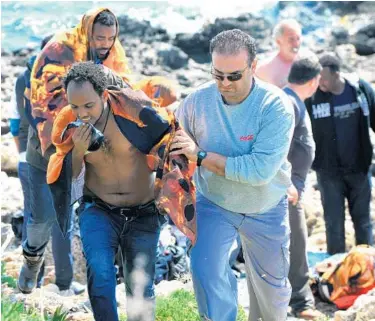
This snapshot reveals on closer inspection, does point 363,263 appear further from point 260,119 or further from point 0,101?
point 0,101

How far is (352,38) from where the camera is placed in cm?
3119

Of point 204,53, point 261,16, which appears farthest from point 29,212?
point 261,16

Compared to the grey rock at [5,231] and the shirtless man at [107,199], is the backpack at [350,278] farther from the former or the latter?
the grey rock at [5,231]

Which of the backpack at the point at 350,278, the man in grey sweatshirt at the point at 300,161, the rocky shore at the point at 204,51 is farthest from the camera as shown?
the rocky shore at the point at 204,51

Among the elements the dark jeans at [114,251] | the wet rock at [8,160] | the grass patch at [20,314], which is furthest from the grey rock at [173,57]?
the dark jeans at [114,251]

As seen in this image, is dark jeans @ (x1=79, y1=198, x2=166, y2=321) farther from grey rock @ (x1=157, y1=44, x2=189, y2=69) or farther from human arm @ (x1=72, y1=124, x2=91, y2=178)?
grey rock @ (x1=157, y1=44, x2=189, y2=69)

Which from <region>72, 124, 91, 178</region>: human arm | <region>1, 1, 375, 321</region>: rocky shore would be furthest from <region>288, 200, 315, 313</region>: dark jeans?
<region>72, 124, 91, 178</region>: human arm

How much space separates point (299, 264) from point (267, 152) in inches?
108

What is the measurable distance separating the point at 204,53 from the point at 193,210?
82.5ft

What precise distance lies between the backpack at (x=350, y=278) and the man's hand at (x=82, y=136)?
3.47 meters

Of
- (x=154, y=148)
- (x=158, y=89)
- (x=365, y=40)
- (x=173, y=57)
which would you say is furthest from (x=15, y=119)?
(x=365, y=40)

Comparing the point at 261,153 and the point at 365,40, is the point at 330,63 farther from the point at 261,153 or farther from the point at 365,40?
the point at 365,40

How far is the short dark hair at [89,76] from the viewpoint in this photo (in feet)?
18.2

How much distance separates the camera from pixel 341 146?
940 centimetres
